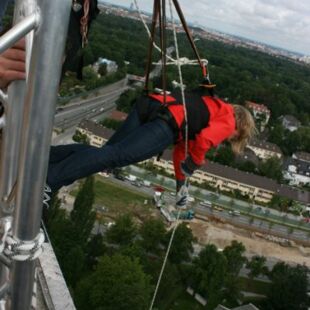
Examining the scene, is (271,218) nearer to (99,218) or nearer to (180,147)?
(99,218)

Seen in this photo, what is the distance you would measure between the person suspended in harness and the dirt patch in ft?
53.5

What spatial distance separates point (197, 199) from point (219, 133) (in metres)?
20.8

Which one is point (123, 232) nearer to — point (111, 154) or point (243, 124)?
point (243, 124)

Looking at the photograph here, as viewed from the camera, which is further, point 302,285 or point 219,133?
point 302,285

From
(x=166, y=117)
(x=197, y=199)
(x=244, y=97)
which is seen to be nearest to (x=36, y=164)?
(x=166, y=117)

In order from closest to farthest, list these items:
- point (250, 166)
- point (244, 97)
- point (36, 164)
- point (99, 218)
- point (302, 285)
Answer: point (36, 164) < point (302, 285) < point (99, 218) < point (250, 166) < point (244, 97)

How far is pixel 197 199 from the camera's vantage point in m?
23.2

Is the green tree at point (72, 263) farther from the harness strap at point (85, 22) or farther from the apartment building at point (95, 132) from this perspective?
the apartment building at point (95, 132)

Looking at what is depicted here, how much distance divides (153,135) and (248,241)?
734 inches

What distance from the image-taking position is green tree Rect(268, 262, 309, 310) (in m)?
14.8

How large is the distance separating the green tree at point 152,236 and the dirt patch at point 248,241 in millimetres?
3259

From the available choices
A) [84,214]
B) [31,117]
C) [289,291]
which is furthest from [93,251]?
[31,117]

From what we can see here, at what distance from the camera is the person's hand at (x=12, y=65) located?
3.39ft

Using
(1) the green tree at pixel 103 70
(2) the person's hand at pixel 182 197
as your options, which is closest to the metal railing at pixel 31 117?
(2) the person's hand at pixel 182 197
